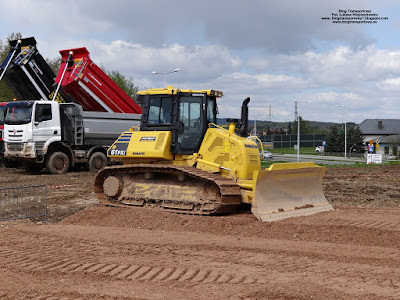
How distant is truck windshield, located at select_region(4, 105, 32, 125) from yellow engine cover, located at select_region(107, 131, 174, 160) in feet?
28.6

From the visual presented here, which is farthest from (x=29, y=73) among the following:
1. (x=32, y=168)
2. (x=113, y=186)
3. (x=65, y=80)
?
(x=113, y=186)

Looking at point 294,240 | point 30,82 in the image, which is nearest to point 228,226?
point 294,240

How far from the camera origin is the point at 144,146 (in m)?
12.4

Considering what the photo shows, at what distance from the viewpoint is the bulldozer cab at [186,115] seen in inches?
480

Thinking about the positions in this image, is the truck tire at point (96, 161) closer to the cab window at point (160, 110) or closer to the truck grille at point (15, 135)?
the truck grille at point (15, 135)

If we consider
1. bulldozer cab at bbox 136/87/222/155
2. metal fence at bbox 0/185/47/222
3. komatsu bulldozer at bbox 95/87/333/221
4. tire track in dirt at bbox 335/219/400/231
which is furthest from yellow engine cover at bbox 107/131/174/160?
tire track in dirt at bbox 335/219/400/231

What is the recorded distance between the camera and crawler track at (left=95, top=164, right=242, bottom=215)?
11086mm

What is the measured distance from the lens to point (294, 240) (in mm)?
9008

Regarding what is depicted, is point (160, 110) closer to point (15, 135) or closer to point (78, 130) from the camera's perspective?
point (78, 130)

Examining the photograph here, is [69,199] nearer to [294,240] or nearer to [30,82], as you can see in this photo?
[294,240]

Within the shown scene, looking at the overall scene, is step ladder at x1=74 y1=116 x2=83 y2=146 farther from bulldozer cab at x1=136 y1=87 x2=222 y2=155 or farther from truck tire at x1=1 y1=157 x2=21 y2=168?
bulldozer cab at x1=136 y1=87 x2=222 y2=155

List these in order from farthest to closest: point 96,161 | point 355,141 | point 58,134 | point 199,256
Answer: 1. point 355,141
2. point 96,161
3. point 58,134
4. point 199,256

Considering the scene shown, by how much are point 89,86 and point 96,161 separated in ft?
10.3

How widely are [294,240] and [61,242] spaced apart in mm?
3826
